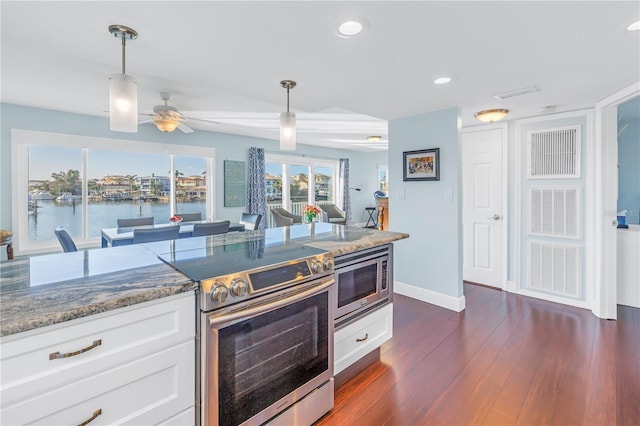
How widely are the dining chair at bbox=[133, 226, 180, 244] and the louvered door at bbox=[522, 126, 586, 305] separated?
162 inches

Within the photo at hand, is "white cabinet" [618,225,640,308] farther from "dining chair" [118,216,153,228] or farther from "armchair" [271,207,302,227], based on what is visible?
"dining chair" [118,216,153,228]

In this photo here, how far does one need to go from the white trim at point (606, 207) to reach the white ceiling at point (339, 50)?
11.5 inches

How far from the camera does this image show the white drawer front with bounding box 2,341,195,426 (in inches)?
38.6

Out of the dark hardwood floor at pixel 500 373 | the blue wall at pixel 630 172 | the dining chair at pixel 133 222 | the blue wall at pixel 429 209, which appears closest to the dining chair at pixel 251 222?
the dining chair at pixel 133 222

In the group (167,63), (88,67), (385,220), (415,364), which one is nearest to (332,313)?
(415,364)

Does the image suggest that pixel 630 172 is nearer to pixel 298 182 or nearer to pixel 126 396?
pixel 126 396

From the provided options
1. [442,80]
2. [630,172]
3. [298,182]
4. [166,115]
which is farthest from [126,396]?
[298,182]

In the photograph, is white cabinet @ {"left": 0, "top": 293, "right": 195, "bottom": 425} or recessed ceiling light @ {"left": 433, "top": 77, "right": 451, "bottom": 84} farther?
recessed ceiling light @ {"left": 433, "top": 77, "right": 451, "bottom": 84}

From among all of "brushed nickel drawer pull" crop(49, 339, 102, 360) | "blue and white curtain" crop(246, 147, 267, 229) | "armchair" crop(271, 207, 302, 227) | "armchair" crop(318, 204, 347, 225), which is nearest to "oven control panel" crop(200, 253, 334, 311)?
"brushed nickel drawer pull" crop(49, 339, 102, 360)

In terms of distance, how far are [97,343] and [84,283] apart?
292mm

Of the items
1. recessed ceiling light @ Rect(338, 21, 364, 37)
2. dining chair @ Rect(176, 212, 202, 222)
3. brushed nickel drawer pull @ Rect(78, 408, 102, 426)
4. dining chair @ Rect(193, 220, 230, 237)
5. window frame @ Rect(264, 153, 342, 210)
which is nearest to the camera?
brushed nickel drawer pull @ Rect(78, 408, 102, 426)

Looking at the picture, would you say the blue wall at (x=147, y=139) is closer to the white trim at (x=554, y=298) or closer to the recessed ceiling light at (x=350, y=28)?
the recessed ceiling light at (x=350, y=28)

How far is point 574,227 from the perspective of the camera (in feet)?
11.2

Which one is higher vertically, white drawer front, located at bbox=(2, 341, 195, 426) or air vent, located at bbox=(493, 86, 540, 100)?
air vent, located at bbox=(493, 86, 540, 100)
